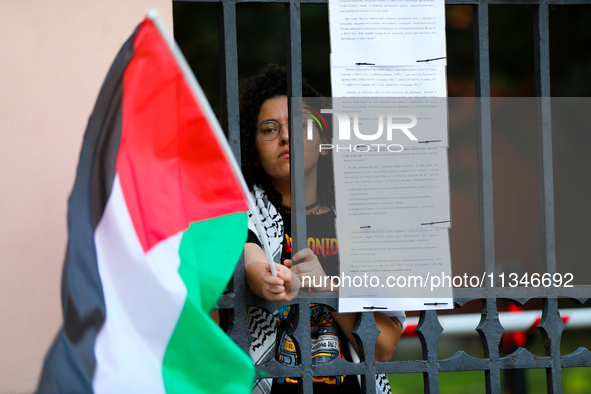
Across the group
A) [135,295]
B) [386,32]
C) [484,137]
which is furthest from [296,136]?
[135,295]

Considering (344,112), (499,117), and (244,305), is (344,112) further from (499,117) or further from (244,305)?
(499,117)

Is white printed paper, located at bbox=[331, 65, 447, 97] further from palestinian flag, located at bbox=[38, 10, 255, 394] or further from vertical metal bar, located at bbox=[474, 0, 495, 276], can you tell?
palestinian flag, located at bbox=[38, 10, 255, 394]

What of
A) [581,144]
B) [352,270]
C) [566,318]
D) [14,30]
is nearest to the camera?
[14,30]

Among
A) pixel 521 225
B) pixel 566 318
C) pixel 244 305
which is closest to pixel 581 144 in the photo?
pixel 521 225

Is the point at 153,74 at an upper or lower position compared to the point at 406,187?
upper

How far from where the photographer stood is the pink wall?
190cm

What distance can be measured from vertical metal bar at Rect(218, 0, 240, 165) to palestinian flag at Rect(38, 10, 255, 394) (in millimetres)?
395

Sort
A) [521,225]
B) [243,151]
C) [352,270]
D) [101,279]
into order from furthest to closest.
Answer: [521,225], [243,151], [352,270], [101,279]

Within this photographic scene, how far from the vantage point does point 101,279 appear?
1.49m

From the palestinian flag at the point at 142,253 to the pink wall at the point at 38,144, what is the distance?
427mm

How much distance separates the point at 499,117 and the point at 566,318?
3512 mm

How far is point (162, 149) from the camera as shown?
63.6 inches

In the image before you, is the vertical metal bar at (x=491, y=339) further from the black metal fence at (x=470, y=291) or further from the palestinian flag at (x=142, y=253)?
the palestinian flag at (x=142, y=253)

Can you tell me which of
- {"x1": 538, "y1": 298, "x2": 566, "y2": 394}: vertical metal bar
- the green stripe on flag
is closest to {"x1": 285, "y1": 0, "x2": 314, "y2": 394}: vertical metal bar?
the green stripe on flag
